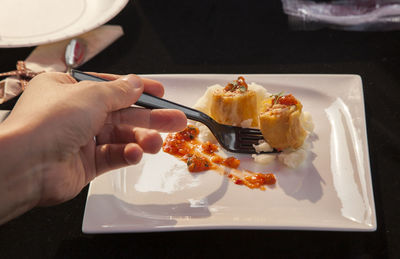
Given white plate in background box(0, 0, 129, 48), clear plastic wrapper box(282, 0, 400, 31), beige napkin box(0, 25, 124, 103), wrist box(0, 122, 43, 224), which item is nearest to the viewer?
wrist box(0, 122, 43, 224)

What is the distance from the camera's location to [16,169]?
1.30m

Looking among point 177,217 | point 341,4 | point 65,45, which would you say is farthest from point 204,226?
point 341,4

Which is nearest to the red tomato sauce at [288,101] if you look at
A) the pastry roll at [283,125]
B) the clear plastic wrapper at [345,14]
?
the pastry roll at [283,125]

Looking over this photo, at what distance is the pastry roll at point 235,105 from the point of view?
1929 mm

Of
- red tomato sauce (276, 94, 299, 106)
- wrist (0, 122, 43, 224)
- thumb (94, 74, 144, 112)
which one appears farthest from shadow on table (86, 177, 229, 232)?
red tomato sauce (276, 94, 299, 106)

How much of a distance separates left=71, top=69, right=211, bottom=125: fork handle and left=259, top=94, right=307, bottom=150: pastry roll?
275mm

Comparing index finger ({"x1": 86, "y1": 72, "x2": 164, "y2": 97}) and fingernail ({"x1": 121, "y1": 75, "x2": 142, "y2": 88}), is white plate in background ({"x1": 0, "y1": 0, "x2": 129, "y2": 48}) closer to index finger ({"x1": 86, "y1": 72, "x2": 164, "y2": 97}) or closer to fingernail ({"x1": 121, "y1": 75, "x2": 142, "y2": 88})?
index finger ({"x1": 86, "y1": 72, "x2": 164, "y2": 97})

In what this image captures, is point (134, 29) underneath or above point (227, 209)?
above

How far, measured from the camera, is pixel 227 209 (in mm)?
1595

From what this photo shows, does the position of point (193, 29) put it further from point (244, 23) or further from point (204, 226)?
point (204, 226)

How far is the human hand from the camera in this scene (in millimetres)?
1351

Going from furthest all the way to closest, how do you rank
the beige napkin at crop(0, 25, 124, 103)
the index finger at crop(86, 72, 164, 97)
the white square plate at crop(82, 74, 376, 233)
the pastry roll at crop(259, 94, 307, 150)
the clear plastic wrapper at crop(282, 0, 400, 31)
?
the clear plastic wrapper at crop(282, 0, 400, 31) → the beige napkin at crop(0, 25, 124, 103) → the index finger at crop(86, 72, 164, 97) → the pastry roll at crop(259, 94, 307, 150) → the white square plate at crop(82, 74, 376, 233)

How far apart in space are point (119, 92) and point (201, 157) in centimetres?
51

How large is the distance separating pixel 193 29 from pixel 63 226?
64.1 inches
